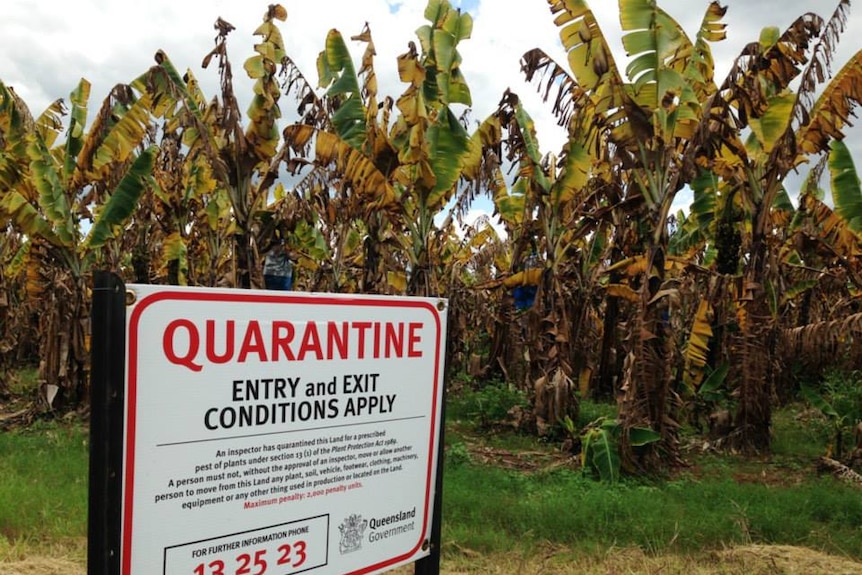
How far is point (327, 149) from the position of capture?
26.5 ft

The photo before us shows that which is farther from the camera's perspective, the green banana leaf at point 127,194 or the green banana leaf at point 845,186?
the green banana leaf at point 127,194

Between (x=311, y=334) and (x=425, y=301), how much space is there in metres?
0.60

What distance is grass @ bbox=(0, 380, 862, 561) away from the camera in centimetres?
500

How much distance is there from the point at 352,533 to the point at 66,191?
9.67 meters

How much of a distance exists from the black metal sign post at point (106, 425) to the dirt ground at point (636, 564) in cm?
280

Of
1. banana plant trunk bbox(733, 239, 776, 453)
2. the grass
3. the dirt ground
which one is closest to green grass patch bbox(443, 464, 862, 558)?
the grass

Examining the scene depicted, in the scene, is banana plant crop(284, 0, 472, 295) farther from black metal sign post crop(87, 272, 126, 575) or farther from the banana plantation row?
black metal sign post crop(87, 272, 126, 575)

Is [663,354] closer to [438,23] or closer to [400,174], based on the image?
[400,174]

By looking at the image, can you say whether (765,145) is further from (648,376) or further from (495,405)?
(495,405)

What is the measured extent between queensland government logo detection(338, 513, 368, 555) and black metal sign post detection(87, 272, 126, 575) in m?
0.81

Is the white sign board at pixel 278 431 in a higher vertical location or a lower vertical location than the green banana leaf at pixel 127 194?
lower

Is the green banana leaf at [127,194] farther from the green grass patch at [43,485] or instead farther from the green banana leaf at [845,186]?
the green banana leaf at [845,186]

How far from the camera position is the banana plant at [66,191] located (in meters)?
9.07

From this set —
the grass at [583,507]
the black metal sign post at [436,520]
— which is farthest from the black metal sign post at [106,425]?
the grass at [583,507]
